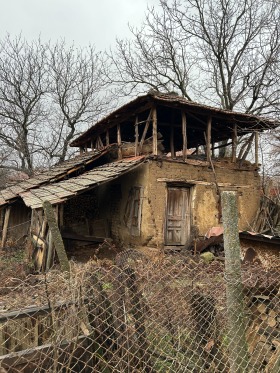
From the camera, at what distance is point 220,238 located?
30.0 ft

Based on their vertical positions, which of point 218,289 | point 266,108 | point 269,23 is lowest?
point 218,289

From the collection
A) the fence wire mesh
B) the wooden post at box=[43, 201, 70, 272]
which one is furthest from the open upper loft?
the fence wire mesh

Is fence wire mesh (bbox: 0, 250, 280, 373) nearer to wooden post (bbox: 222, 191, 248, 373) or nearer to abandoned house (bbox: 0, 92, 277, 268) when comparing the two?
wooden post (bbox: 222, 191, 248, 373)

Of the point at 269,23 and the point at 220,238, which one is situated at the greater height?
the point at 269,23

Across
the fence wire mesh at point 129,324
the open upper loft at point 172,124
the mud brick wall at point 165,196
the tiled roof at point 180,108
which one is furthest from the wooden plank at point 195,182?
the fence wire mesh at point 129,324

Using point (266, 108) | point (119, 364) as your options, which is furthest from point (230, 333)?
point (266, 108)

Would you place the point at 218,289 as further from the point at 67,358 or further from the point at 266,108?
the point at 266,108

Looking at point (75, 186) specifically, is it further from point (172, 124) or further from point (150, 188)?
point (172, 124)

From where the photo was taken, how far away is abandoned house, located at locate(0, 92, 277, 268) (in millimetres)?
9688

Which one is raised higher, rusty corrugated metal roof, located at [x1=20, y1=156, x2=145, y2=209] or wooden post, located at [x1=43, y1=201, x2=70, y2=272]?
rusty corrugated metal roof, located at [x1=20, y1=156, x2=145, y2=209]

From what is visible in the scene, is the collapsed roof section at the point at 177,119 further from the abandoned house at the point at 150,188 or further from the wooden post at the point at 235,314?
the wooden post at the point at 235,314

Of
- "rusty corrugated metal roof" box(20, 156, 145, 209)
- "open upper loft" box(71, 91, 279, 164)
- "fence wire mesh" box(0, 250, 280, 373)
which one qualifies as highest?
"open upper loft" box(71, 91, 279, 164)

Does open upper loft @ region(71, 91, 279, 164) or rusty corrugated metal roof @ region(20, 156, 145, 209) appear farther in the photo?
open upper loft @ region(71, 91, 279, 164)

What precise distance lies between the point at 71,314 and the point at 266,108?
68.7 ft
